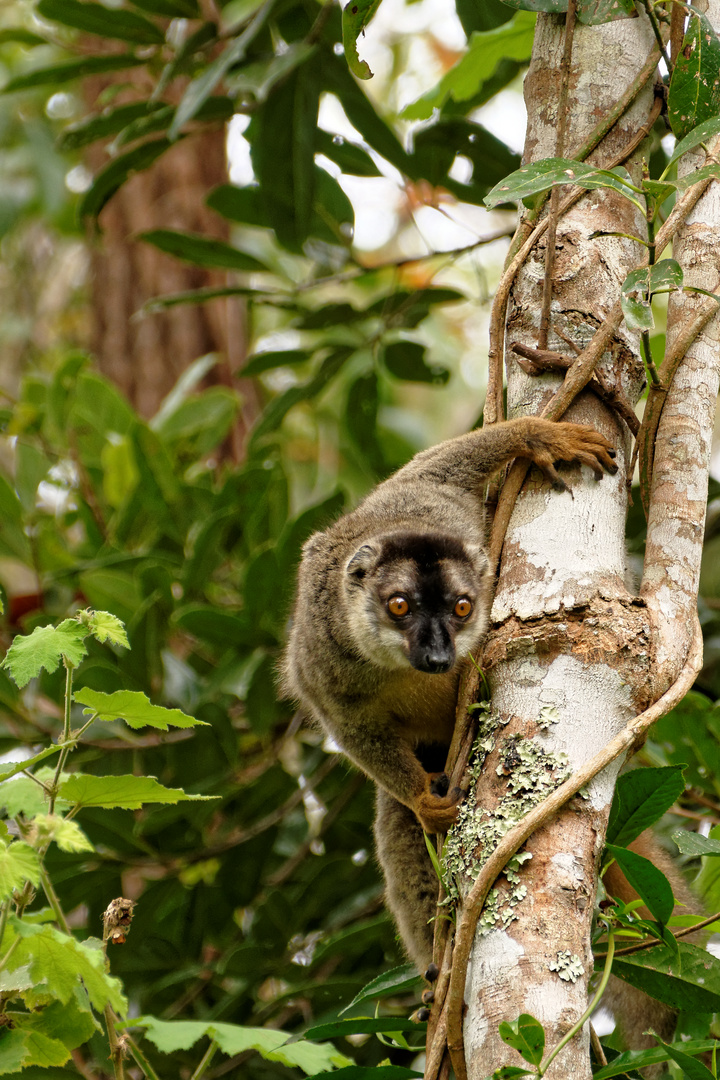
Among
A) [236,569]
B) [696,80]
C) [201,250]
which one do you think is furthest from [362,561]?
[201,250]

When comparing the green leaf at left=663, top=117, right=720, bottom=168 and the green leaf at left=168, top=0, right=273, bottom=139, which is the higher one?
the green leaf at left=168, top=0, right=273, bottom=139

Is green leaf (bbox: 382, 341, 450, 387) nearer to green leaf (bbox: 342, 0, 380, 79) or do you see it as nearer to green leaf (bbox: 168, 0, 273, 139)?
green leaf (bbox: 168, 0, 273, 139)

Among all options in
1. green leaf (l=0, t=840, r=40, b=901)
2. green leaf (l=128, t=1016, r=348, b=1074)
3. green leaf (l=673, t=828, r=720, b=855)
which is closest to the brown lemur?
green leaf (l=128, t=1016, r=348, b=1074)

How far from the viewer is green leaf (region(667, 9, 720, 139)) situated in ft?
8.11

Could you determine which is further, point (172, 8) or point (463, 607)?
point (172, 8)

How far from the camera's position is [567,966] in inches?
73.2

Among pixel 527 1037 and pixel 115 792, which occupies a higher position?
pixel 115 792

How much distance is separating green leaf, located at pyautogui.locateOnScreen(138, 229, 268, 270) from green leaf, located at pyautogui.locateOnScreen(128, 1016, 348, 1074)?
345cm

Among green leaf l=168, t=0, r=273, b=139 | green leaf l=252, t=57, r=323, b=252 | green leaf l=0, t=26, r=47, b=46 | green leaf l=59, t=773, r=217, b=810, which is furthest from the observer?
green leaf l=0, t=26, r=47, b=46

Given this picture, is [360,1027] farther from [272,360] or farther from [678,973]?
[272,360]

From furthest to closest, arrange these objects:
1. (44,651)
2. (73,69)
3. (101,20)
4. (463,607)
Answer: (73,69) → (101,20) → (463,607) → (44,651)

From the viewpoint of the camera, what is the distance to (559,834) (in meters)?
2.01

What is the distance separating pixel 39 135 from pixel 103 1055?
6.05 m

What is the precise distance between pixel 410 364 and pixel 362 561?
6.01 feet
